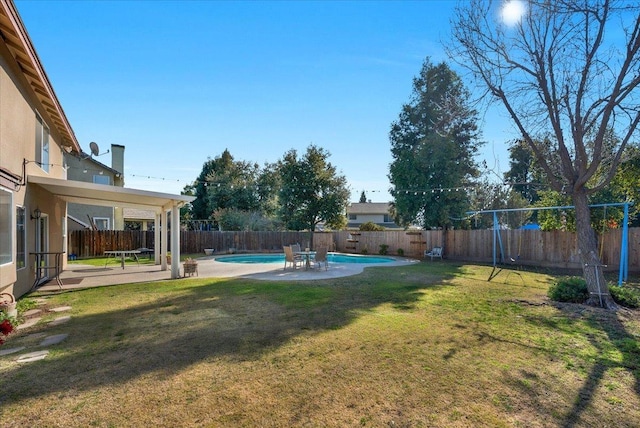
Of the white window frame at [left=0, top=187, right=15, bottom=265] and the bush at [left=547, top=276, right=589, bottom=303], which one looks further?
the bush at [left=547, top=276, right=589, bottom=303]

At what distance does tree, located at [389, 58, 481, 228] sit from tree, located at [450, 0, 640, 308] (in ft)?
33.2

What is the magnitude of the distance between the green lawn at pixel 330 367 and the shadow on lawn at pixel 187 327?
1.2 inches

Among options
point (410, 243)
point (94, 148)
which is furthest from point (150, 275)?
point (410, 243)

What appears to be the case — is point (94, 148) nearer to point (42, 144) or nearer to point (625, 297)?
point (42, 144)

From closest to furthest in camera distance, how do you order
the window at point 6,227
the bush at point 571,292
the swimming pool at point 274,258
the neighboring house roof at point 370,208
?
the window at point 6,227 < the bush at point 571,292 < the swimming pool at point 274,258 < the neighboring house roof at point 370,208

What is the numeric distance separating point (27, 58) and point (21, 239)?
3679mm

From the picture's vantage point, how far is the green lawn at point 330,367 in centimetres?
296

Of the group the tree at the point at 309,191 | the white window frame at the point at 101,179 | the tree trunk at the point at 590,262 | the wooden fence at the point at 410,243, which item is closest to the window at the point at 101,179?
the white window frame at the point at 101,179

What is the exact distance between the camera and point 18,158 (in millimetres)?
7105

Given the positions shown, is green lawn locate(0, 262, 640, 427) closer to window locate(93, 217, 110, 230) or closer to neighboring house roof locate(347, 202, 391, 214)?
window locate(93, 217, 110, 230)

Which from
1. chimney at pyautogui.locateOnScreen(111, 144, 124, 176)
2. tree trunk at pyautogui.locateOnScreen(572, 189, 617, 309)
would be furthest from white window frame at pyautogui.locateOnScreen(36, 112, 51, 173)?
chimney at pyautogui.locateOnScreen(111, 144, 124, 176)

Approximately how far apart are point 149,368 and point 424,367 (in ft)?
9.87

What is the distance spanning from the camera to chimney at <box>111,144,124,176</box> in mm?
26031

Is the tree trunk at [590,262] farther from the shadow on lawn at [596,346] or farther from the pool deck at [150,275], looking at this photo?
the pool deck at [150,275]
